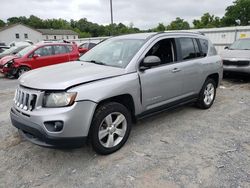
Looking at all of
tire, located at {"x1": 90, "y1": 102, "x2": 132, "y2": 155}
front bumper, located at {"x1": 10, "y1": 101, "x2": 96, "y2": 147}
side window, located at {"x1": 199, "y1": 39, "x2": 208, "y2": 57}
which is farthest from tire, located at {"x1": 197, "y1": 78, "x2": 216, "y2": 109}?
front bumper, located at {"x1": 10, "y1": 101, "x2": 96, "y2": 147}

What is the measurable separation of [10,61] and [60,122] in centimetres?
844

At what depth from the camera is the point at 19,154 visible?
328cm

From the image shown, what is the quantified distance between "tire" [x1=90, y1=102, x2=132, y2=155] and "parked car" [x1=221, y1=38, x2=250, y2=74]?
19.7 ft

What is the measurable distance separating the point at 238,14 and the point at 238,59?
2152 inches

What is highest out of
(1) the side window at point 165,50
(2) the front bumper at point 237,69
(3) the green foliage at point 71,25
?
(3) the green foliage at point 71,25

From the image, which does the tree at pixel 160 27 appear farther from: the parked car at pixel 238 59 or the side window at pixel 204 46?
the side window at pixel 204 46

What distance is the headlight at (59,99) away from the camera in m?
2.71

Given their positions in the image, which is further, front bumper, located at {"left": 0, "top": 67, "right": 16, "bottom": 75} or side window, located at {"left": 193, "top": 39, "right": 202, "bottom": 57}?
front bumper, located at {"left": 0, "top": 67, "right": 16, "bottom": 75}

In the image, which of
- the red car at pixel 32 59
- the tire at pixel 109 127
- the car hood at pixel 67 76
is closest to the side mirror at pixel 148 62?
the car hood at pixel 67 76

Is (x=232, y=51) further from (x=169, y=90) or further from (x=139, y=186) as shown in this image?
(x=139, y=186)

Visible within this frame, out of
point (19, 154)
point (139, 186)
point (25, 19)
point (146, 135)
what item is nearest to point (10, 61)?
point (19, 154)

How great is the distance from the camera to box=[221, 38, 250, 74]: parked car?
7.66 metres

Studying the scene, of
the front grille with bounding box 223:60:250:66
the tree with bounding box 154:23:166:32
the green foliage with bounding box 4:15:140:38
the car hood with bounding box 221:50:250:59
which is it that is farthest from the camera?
the green foliage with bounding box 4:15:140:38

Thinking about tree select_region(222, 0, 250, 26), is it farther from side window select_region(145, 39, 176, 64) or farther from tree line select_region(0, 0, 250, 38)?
side window select_region(145, 39, 176, 64)
